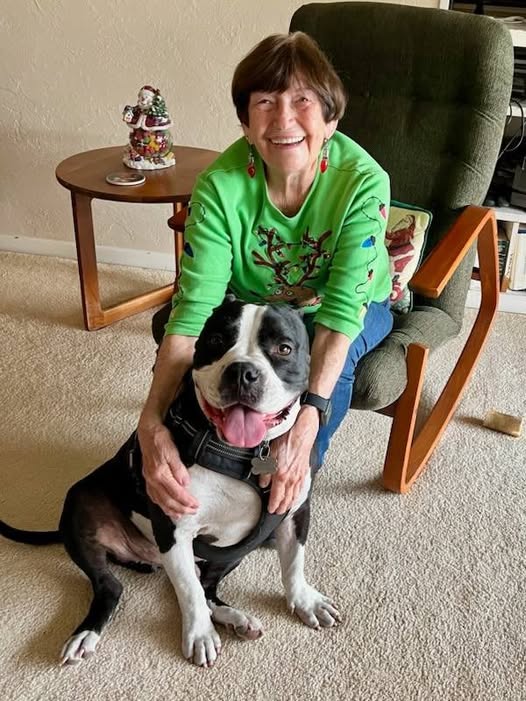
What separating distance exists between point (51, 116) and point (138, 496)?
1860 millimetres

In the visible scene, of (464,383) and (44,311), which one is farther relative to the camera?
(44,311)

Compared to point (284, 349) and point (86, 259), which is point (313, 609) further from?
point (86, 259)

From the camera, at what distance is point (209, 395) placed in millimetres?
1138

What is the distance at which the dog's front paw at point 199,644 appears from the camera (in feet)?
4.32

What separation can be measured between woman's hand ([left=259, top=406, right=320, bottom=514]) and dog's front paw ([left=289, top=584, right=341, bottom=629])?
265mm

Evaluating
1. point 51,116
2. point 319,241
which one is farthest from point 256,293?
point 51,116

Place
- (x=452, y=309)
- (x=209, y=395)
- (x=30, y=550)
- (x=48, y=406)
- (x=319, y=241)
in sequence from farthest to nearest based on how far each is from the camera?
(x=48, y=406), (x=452, y=309), (x=30, y=550), (x=319, y=241), (x=209, y=395)

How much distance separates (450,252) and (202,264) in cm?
61

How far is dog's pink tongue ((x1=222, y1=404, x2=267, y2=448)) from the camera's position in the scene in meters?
1.14

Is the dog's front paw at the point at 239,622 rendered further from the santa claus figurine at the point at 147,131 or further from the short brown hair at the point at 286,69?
the santa claus figurine at the point at 147,131

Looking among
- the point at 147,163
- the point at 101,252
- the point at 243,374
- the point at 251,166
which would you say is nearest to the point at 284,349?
the point at 243,374

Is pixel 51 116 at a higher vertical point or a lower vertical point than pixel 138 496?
higher

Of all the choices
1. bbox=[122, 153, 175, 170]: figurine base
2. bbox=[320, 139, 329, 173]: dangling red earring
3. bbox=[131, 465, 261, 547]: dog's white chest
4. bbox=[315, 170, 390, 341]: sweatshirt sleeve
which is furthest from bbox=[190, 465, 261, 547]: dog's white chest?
bbox=[122, 153, 175, 170]: figurine base

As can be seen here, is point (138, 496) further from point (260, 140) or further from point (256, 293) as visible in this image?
point (260, 140)
